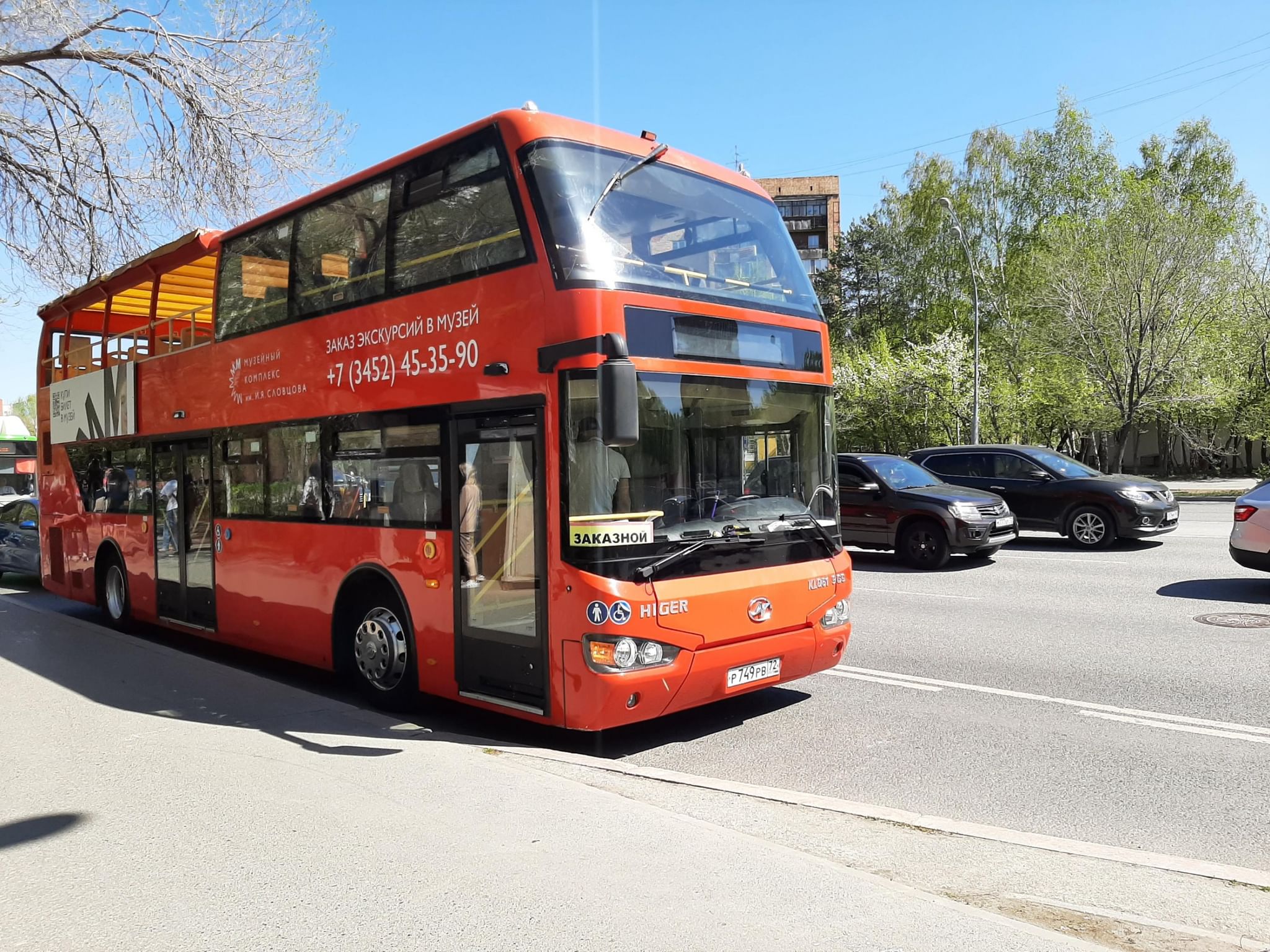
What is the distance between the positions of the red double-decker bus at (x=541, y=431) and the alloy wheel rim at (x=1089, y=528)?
34.4 ft

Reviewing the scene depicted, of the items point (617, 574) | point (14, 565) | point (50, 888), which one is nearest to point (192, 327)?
point (617, 574)

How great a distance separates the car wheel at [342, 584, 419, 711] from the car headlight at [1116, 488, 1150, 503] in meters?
12.4

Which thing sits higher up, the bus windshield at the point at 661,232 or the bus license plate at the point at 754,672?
the bus windshield at the point at 661,232

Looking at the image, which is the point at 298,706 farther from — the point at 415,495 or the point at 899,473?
the point at 899,473

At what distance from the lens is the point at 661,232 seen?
624cm

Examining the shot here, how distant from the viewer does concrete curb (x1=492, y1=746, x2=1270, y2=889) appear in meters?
4.10

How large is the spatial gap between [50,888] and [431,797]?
1633 mm

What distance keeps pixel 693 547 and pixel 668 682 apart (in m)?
0.79

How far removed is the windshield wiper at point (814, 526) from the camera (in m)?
6.48

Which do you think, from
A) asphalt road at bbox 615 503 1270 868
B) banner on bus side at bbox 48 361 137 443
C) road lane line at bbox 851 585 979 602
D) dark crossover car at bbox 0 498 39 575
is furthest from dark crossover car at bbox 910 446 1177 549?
dark crossover car at bbox 0 498 39 575

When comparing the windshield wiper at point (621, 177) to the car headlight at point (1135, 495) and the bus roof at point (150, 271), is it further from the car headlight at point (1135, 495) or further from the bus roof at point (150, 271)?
the car headlight at point (1135, 495)

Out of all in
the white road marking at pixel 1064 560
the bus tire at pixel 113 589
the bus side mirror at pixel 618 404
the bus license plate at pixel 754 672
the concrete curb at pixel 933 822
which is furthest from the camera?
the white road marking at pixel 1064 560

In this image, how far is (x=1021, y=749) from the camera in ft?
19.6

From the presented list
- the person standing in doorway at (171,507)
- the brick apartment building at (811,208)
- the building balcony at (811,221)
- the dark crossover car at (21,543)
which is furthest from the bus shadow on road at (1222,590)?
the building balcony at (811,221)
